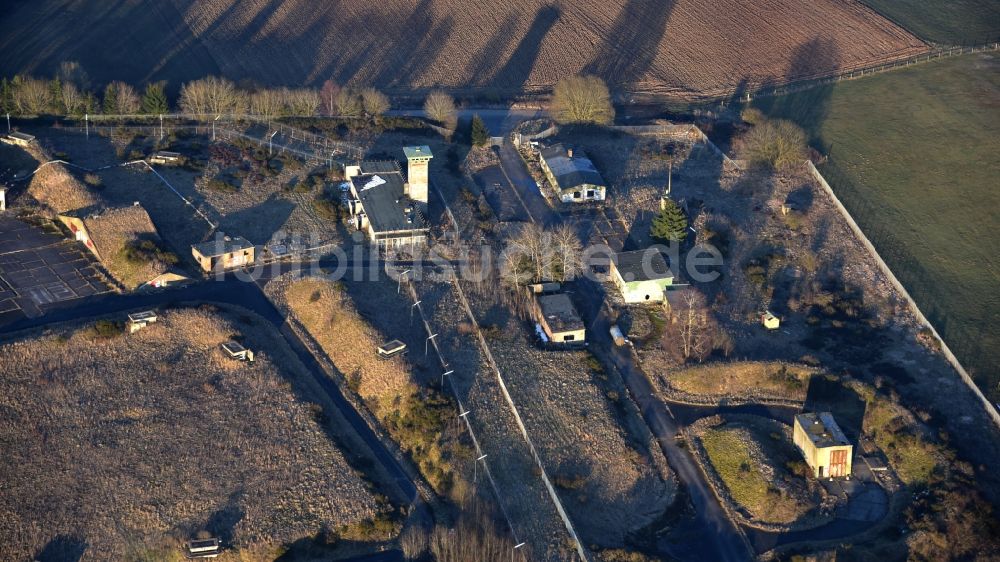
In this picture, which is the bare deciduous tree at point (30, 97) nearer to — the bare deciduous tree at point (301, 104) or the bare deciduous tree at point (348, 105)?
the bare deciduous tree at point (301, 104)

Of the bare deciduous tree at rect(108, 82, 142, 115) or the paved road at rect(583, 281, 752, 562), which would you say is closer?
the paved road at rect(583, 281, 752, 562)

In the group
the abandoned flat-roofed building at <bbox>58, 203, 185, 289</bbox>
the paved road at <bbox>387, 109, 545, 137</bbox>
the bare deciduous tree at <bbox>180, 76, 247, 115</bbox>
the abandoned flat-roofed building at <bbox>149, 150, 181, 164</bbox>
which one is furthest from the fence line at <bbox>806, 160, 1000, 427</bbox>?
the abandoned flat-roofed building at <bbox>149, 150, 181, 164</bbox>

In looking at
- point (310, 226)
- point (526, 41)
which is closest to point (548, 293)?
point (310, 226)

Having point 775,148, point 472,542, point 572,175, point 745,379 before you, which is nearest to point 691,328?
point 745,379

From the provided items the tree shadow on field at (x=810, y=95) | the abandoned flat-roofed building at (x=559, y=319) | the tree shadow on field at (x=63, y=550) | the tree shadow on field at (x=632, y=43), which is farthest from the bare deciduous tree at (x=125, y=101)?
the tree shadow on field at (x=810, y=95)

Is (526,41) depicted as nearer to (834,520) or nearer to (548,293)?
(548,293)

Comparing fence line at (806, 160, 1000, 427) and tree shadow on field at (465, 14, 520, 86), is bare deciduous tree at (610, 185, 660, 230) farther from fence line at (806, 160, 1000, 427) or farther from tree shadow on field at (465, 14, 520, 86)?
tree shadow on field at (465, 14, 520, 86)

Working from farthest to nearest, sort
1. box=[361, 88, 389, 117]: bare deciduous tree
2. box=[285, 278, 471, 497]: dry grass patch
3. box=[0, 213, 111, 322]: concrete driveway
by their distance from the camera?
1. box=[361, 88, 389, 117]: bare deciduous tree
2. box=[0, 213, 111, 322]: concrete driveway
3. box=[285, 278, 471, 497]: dry grass patch
